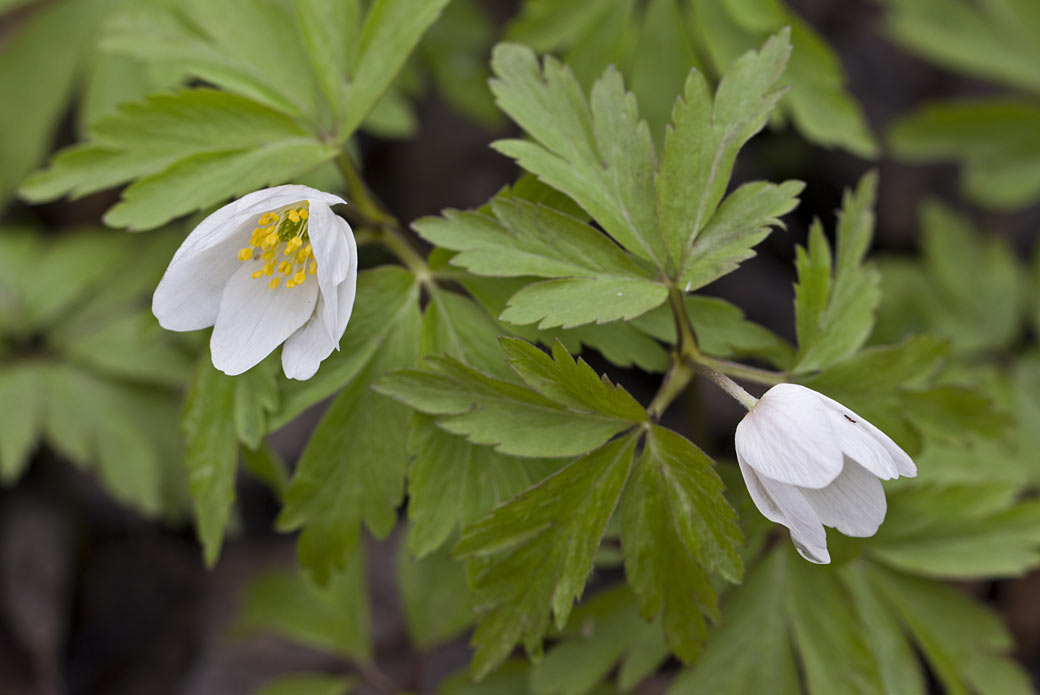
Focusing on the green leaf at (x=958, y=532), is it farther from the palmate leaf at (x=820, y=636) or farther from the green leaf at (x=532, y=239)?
the green leaf at (x=532, y=239)

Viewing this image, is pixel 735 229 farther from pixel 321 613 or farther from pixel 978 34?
pixel 978 34

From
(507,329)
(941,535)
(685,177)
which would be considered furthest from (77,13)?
(941,535)

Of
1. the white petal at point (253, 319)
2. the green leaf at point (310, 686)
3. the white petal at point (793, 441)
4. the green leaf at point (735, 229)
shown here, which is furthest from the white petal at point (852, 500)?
the green leaf at point (310, 686)

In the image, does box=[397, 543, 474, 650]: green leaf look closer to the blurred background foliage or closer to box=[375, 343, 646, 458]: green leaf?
the blurred background foliage

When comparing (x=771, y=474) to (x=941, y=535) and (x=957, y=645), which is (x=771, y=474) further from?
(x=957, y=645)

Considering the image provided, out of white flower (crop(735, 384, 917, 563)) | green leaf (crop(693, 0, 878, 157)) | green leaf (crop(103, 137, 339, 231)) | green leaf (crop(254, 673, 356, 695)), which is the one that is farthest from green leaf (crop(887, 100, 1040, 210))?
green leaf (crop(254, 673, 356, 695))

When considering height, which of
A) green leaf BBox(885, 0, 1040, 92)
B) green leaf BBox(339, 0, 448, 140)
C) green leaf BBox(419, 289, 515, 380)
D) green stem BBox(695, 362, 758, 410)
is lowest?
green leaf BBox(885, 0, 1040, 92)
